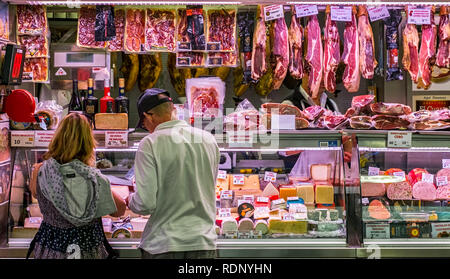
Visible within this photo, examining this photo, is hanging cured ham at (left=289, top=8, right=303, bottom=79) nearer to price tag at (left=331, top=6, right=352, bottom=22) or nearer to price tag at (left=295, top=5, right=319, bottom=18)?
price tag at (left=295, top=5, right=319, bottom=18)

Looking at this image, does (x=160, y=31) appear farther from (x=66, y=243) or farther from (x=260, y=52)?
(x=66, y=243)

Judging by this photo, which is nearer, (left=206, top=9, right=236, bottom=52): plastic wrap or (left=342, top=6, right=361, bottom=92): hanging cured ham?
(left=206, top=9, right=236, bottom=52): plastic wrap

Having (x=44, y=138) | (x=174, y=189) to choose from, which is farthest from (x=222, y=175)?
(x=44, y=138)

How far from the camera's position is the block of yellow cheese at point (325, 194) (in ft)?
12.8

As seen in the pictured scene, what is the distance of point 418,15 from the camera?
14.1ft

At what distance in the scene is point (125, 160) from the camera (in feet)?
13.4

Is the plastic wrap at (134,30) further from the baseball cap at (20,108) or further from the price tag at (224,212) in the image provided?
the price tag at (224,212)

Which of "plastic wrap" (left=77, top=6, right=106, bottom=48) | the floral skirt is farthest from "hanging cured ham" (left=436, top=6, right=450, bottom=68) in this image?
the floral skirt

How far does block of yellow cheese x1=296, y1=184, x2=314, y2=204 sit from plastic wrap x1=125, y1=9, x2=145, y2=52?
1828mm

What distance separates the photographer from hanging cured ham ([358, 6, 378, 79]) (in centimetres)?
434

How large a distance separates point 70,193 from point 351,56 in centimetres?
273

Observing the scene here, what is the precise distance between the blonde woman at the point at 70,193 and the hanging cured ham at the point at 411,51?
114 inches

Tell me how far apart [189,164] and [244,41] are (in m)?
1.80

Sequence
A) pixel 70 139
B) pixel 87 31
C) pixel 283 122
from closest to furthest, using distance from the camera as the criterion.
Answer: pixel 70 139 → pixel 283 122 → pixel 87 31
